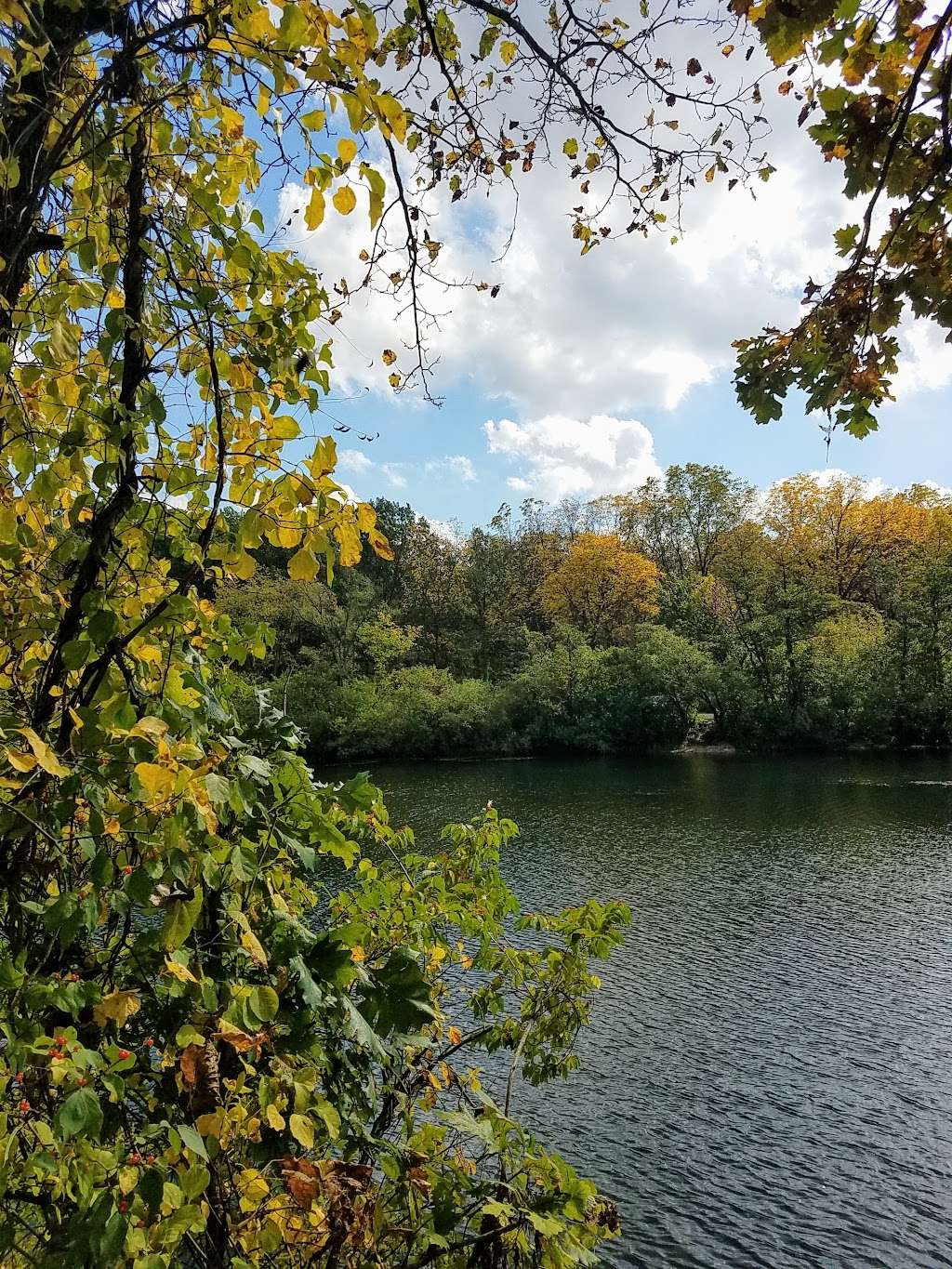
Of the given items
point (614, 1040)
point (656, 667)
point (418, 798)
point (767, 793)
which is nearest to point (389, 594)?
point (656, 667)

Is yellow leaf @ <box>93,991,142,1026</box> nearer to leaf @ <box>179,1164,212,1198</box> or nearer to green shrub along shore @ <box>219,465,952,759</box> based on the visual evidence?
leaf @ <box>179,1164,212,1198</box>

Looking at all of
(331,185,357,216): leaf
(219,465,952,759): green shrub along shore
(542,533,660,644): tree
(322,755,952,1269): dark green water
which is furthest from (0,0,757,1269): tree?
(542,533,660,644): tree

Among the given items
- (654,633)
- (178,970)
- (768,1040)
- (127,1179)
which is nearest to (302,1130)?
(127,1179)

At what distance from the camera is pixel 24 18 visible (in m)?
1.21

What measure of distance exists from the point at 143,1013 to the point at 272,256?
202 cm

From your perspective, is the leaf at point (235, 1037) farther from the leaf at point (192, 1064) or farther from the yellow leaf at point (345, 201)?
the yellow leaf at point (345, 201)

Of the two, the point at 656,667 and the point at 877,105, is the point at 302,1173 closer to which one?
the point at 877,105

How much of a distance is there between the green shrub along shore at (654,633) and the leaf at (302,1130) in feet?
126

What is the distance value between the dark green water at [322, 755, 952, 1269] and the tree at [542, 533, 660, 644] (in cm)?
2605

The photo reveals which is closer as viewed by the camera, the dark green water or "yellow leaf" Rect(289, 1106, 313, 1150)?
"yellow leaf" Rect(289, 1106, 313, 1150)

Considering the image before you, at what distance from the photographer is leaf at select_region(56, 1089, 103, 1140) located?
4.88 ft

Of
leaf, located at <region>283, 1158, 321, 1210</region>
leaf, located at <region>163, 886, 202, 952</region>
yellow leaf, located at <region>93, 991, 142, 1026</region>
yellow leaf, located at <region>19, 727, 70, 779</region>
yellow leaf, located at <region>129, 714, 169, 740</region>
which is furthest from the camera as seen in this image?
leaf, located at <region>283, 1158, 321, 1210</region>

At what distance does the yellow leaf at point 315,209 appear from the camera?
60.4 inches

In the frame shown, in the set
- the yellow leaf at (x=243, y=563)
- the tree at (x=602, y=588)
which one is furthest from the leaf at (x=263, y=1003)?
the tree at (x=602, y=588)
